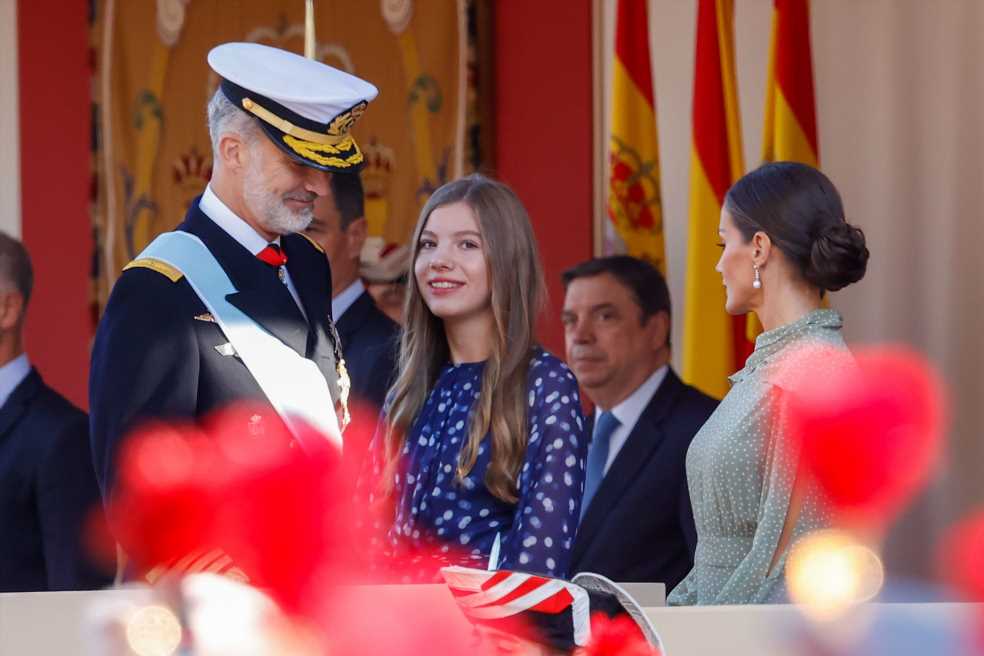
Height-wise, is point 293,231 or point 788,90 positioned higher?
point 788,90

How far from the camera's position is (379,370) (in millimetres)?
3076

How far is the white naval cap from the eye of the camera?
2332 mm

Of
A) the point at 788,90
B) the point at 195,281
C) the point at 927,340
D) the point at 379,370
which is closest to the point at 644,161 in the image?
the point at 788,90

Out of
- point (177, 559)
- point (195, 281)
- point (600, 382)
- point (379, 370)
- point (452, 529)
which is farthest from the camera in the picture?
point (600, 382)

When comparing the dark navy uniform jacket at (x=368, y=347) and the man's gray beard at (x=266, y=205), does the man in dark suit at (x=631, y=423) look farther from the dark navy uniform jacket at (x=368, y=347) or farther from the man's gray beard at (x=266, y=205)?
the man's gray beard at (x=266, y=205)

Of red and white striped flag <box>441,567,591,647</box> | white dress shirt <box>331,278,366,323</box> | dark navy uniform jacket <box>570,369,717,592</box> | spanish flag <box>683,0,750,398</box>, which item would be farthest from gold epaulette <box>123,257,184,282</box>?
spanish flag <box>683,0,750,398</box>

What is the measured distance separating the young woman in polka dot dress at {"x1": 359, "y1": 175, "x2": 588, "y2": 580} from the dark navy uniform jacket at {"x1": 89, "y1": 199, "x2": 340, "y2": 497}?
197 mm

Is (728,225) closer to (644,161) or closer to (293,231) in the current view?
(293,231)

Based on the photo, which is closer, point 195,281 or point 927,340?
point 195,281

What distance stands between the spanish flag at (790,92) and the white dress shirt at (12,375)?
1827mm

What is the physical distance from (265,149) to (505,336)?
19.2 inches

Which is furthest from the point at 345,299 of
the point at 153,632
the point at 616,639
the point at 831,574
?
the point at 616,639

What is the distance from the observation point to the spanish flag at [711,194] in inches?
154

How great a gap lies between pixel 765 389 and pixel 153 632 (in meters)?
1.34
